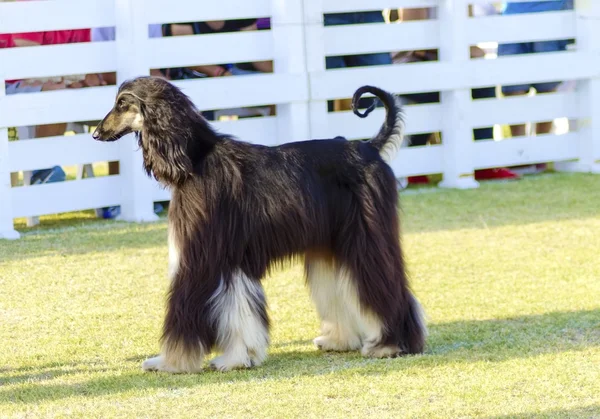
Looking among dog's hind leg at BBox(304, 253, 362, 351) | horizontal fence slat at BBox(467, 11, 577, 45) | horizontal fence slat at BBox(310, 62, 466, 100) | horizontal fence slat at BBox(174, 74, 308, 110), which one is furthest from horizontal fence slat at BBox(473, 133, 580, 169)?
dog's hind leg at BBox(304, 253, 362, 351)

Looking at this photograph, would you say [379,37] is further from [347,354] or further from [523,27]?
[347,354]

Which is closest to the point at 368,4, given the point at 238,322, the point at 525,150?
the point at 525,150

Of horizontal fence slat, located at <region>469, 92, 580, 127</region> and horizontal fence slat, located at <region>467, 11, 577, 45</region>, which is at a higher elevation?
horizontal fence slat, located at <region>467, 11, 577, 45</region>

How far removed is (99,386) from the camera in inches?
195

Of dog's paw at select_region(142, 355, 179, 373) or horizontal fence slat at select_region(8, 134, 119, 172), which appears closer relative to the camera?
dog's paw at select_region(142, 355, 179, 373)

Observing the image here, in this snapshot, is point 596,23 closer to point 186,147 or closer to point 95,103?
point 95,103

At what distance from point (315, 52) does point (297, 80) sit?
353mm

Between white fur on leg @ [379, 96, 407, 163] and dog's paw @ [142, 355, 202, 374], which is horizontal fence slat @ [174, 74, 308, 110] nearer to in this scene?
white fur on leg @ [379, 96, 407, 163]

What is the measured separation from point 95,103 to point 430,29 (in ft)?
→ 11.2

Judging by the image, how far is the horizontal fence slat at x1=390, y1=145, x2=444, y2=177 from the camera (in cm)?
1038

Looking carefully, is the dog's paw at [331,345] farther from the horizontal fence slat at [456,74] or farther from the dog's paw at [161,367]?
the horizontal fence slat at [456,74]

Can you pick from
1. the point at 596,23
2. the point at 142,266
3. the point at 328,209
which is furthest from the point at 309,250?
the point at 596,23

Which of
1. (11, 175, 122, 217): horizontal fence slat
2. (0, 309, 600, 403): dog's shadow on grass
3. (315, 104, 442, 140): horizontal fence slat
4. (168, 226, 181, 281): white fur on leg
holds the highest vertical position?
(315, 104, 442, 140): horizontal fence slat

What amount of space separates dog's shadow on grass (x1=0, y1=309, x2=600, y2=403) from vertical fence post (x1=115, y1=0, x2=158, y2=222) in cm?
373
